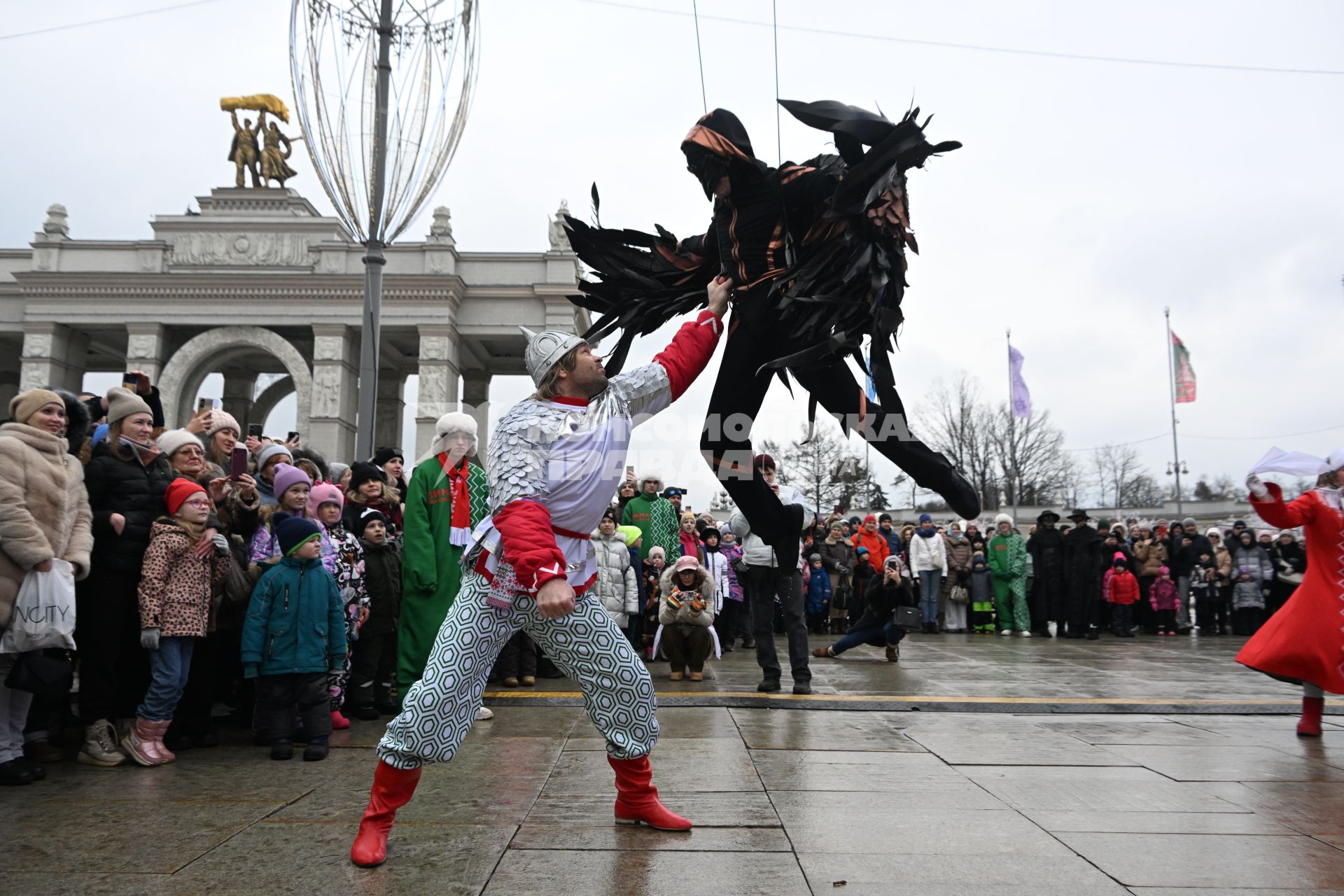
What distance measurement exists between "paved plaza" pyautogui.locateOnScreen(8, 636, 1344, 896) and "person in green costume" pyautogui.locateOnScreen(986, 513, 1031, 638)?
6.85m

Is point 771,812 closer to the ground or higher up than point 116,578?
closer to the ground

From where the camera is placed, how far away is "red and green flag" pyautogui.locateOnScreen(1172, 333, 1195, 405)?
32.0 metres

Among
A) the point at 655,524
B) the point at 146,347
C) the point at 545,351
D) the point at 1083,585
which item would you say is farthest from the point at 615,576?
the point at 146,347

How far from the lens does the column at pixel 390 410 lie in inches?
1388

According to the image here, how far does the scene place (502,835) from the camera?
3414 millimetres

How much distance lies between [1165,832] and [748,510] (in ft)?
6.36

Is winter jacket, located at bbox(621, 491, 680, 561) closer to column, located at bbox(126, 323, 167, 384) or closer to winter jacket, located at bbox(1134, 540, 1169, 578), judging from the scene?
winter jacket, located at bbox(1134, 540, 1169, 578)

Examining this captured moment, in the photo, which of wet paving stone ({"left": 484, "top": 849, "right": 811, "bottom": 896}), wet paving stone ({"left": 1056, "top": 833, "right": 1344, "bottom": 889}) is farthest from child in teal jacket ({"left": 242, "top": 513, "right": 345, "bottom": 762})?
wet paving stone ({"left": 1056, "top": 833, "right": 1344, "bottom": 889})

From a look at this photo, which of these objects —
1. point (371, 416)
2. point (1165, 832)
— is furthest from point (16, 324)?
point (1165, 832)

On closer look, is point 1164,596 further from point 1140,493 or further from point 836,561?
point 1140,493

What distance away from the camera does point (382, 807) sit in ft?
10.6

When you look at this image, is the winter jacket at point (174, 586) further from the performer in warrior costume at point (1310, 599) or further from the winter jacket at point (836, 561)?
the winter jacket at point (836, 561)

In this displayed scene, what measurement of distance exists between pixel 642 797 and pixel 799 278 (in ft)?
6.63

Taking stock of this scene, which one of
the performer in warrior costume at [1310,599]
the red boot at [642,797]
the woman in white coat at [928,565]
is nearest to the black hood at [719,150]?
the red boot at [642,797]
